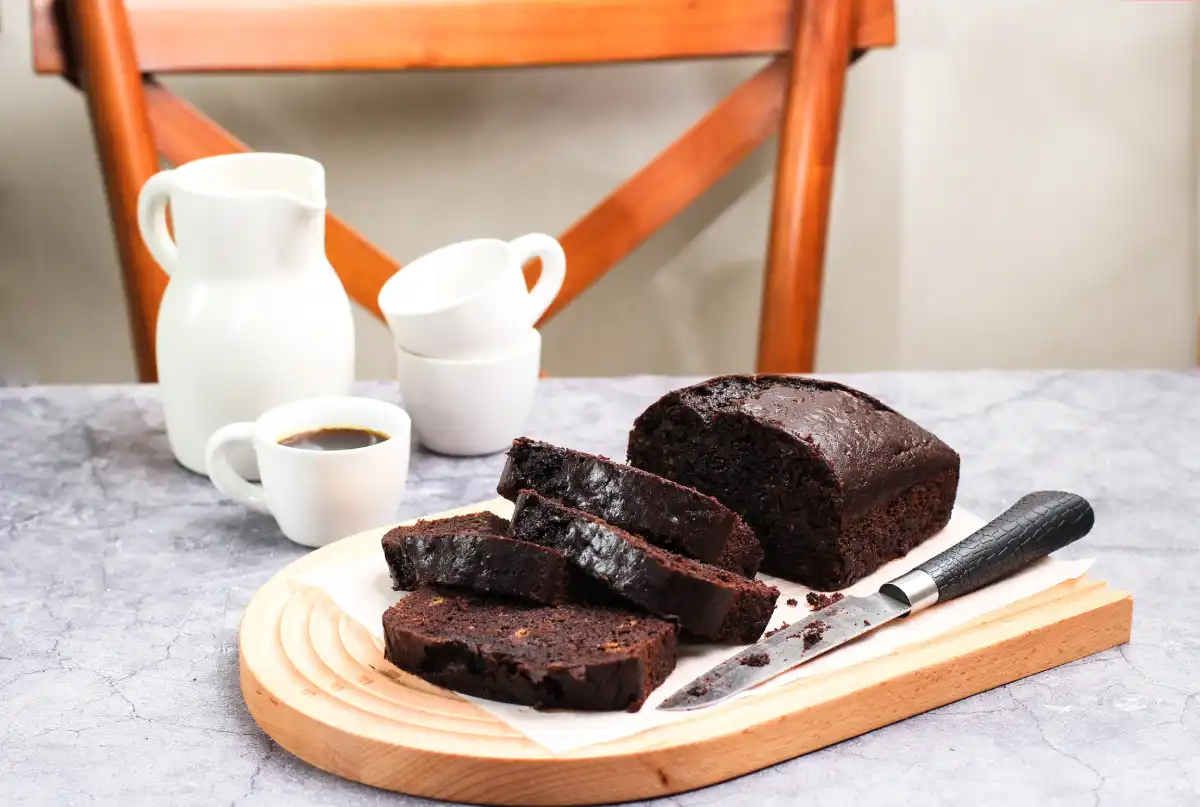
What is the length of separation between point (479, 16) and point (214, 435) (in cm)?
112

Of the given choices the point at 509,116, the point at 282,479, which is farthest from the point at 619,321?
the point at 282,479

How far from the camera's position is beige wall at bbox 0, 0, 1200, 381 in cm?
287

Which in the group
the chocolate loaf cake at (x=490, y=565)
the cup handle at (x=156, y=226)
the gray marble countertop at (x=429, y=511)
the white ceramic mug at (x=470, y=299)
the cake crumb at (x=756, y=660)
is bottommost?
the gray marble countertop at (x=429, y=511)

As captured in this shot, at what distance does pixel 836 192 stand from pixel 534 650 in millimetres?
2073

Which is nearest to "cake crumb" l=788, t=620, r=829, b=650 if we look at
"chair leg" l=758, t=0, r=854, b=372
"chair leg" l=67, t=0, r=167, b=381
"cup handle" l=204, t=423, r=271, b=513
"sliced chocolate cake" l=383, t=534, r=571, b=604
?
"sliced chocolate cake" l=383, t=534, r=571, b=604

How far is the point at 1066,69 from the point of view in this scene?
9.89 feet

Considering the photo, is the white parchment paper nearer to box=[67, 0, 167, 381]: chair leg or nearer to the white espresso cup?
the white espresso cup

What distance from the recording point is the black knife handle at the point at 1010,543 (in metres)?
1.35

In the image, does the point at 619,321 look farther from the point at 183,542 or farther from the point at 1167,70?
the point at 183,542

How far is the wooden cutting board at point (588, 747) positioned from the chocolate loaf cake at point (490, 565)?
94 mm

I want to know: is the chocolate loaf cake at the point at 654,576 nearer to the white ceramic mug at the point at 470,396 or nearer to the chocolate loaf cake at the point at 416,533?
the chocolate loaf cake at the point at 416,533

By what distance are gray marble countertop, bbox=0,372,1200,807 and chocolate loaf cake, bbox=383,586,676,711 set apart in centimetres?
11

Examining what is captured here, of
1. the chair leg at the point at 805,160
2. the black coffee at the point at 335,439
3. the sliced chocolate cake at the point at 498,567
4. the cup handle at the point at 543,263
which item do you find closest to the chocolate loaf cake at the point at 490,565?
the sliced chocolate cake at the point at 498,567

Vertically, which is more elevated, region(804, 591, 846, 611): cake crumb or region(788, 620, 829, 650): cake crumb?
region(788, 620, 829, 650): cake crumb
